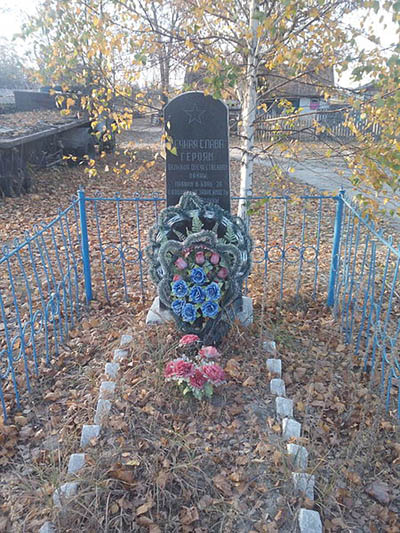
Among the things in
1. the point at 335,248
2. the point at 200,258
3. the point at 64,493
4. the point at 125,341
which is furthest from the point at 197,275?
the point at 335,248

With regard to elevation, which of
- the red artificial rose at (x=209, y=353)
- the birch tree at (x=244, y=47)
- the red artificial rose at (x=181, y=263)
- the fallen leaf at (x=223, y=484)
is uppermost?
the birch tree at (x=244, y=47)

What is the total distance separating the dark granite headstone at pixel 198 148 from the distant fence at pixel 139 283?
0.36 metres

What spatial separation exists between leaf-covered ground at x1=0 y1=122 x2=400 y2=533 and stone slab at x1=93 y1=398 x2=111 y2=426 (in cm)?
6

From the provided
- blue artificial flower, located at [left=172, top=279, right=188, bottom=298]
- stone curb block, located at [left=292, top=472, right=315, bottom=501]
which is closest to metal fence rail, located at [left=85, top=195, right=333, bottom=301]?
blue artificial flower, located at [left=172, top=279, right=188, bottom=298]

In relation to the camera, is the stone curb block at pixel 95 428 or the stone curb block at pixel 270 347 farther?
the stone curb block at pixel 270 347

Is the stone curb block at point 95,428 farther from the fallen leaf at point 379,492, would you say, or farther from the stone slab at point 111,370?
the fallen leaf at point 379,492

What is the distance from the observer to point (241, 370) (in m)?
3.16

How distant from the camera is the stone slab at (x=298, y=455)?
237 centimetres

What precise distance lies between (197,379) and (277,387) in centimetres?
58

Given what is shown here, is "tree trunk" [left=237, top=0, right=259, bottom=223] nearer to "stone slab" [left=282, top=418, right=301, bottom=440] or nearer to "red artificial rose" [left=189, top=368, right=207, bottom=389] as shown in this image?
"red artificial rose" [left=189, top=368, right=207, bottom=389]

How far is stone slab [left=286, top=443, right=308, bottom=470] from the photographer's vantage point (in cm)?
237

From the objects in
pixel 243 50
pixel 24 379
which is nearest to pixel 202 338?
pixel 24 379

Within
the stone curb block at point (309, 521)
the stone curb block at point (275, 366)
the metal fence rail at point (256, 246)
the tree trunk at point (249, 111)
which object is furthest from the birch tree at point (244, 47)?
the stone curb block at point (309, 521)

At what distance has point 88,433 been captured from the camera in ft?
8.45
